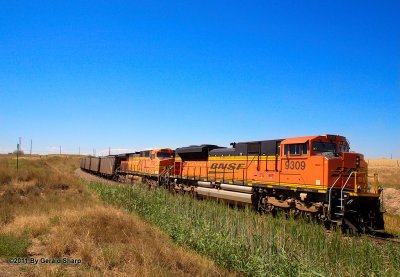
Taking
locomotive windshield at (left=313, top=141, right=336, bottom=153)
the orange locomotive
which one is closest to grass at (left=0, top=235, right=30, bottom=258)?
the orange locomotive

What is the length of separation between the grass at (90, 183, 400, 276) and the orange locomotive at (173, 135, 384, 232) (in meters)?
3.68

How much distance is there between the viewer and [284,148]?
15.9m

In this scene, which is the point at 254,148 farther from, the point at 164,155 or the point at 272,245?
the point at 164,155

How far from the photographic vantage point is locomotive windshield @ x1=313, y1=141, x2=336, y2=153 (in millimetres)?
14594

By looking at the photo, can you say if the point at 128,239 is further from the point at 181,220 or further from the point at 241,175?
the point at 241,175

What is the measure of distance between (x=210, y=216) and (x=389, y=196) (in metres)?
20.8

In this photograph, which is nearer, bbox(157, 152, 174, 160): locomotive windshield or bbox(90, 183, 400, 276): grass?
bbox(90, 183, 400, 276): grass

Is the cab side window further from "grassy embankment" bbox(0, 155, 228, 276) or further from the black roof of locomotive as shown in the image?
"grassy embankment" bbox(0, 155, 228, 276)

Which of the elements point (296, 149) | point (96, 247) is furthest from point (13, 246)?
point (296, 149)

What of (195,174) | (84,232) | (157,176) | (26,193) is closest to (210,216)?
(84,232)

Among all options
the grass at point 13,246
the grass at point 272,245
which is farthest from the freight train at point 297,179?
the grass at point 13,246

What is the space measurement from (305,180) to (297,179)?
1.51ft

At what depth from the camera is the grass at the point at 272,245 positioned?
20.9 ft

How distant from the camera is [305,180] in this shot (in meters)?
14.4
